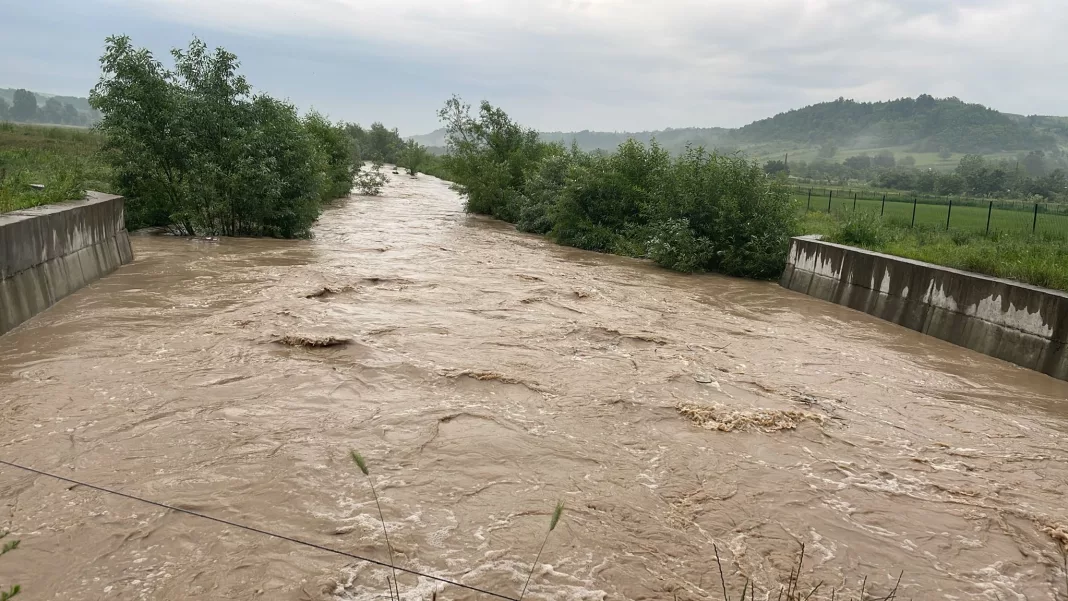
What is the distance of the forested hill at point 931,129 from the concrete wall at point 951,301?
521 feet

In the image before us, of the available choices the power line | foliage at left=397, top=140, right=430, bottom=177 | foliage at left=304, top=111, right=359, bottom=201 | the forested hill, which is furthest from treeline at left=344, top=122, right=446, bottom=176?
the forested hill

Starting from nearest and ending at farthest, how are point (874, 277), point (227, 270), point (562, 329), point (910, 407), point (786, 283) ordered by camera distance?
point (910, 407)
point (562, 329)
point (874, 277)
point (227, 270)
point (786, 283)

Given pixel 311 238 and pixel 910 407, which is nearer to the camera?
pixel 910 407

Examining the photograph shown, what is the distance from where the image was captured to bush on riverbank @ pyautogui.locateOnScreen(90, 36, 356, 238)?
1616 centimetres

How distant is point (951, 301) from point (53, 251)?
43.3 feet

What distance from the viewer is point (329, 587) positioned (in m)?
3.75

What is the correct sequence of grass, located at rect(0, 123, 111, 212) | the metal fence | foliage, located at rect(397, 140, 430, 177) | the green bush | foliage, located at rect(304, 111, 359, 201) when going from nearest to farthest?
1. grass, located at rect(0, 123, 111, 212)
2. the green bush
3. the metal fence
4. foliage, located at rect(304, 111, 359, 201)
5. foliage, located at rect(397, 140, 430, 177)

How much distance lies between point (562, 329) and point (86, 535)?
22.9 feet

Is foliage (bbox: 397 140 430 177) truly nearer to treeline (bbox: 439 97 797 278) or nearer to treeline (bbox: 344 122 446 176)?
treeline (bbox: 344 122 446 176)

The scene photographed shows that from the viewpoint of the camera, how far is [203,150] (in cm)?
1747

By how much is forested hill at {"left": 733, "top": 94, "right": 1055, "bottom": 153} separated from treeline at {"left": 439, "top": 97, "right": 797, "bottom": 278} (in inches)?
5882

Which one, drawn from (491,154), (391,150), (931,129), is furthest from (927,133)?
(491,154)

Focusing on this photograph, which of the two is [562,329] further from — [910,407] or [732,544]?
[732,544]

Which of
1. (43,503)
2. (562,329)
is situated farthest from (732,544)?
(562,329)
